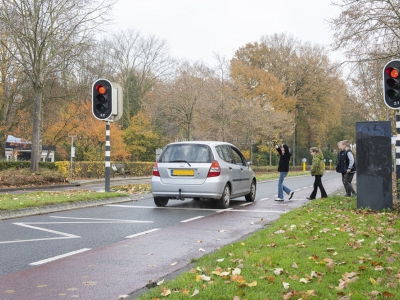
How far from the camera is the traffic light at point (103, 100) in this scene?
45.6ft

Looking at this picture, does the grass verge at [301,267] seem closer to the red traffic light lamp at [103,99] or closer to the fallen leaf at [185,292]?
the fallen leaf at [185,292]

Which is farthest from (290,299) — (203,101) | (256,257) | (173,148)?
(203,101)

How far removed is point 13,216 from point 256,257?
20.9 feet

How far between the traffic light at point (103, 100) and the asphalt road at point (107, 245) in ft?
9.65

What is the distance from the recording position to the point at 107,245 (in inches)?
288

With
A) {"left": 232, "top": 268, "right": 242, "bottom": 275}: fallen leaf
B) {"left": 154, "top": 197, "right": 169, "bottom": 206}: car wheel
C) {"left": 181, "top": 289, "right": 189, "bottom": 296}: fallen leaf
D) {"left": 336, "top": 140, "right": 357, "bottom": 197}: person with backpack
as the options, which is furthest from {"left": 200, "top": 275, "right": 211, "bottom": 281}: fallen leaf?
{"left": 336, "top": 140, "right": 357, "bottom": 197}: person with backpack

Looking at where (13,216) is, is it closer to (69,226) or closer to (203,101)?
(69,226)

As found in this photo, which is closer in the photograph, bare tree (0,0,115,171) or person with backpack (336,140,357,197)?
person with backpack (336,140,357,197)

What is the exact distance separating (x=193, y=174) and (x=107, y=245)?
5014mm

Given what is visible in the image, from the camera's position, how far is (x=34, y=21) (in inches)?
965

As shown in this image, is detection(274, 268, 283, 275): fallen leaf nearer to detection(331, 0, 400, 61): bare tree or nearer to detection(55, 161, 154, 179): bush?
detection(331, 0, 400, 61): bare tree

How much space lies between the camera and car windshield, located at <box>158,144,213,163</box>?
12234 millimetres

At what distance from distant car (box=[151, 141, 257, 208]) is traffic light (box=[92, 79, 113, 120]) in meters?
2.52

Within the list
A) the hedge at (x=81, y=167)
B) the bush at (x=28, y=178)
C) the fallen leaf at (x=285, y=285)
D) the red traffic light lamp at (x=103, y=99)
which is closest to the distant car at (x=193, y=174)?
the red traffic light lamp at (x=103, y=99)
